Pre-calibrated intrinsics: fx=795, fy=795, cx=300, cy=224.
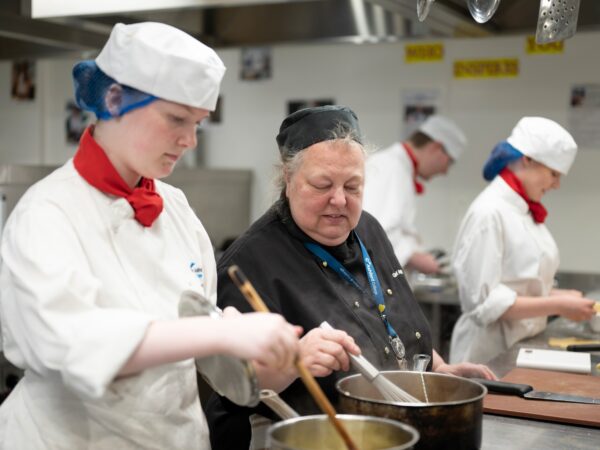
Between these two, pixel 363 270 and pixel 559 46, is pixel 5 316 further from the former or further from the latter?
pixel 559 46

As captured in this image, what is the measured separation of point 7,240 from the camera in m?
1.15

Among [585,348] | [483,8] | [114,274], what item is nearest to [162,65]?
[114,274]

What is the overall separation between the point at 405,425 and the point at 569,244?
295 centimetres

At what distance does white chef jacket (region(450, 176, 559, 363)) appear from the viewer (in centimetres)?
261

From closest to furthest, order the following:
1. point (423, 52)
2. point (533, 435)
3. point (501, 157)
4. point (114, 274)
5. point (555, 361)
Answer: point (114, 274), point (533, 435), point (555, 361), point (501, 157), point (423, 52)

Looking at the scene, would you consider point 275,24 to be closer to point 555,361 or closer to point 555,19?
point 555,19

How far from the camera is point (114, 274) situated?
120cm

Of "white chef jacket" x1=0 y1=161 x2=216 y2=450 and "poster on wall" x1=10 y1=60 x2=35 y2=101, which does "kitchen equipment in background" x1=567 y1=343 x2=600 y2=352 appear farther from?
"poster on wall" x1=10 y1=60 x2=35 y2=101

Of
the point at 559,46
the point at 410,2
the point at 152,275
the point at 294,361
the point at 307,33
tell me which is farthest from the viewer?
the point at 559,46

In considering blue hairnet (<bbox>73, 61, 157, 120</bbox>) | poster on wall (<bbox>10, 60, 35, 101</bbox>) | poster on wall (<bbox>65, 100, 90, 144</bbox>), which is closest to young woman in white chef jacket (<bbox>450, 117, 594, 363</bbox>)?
blue hairnet (<bbox>73, 61, 157, 120</bbox>)

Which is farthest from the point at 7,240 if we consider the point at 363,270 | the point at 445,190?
the point at 445,190

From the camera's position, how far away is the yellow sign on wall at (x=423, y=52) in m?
3.92

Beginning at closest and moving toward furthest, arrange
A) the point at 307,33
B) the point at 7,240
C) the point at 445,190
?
the point at 7,240, the point at 307,33, the point at 445,190

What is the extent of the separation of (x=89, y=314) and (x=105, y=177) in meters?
0.27
